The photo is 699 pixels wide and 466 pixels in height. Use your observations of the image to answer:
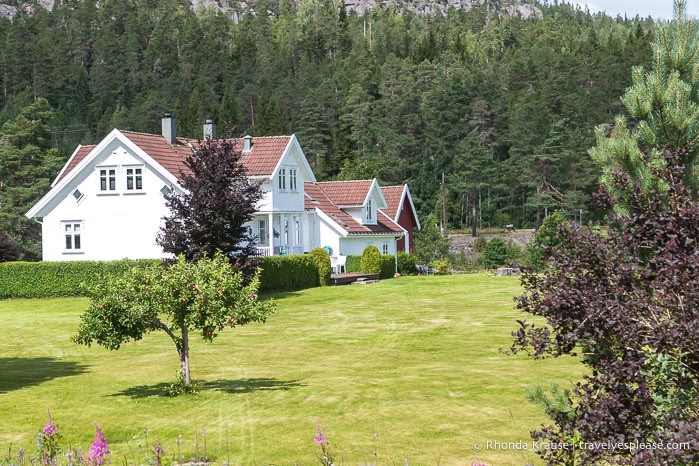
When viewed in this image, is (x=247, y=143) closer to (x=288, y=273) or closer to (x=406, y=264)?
(x=288, y=273)

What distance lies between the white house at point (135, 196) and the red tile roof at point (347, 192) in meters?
7.85

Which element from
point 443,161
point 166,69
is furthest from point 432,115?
point 166,69

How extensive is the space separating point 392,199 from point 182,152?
2158 cm

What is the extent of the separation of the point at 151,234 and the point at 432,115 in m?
70.7

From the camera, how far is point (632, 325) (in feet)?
22.3

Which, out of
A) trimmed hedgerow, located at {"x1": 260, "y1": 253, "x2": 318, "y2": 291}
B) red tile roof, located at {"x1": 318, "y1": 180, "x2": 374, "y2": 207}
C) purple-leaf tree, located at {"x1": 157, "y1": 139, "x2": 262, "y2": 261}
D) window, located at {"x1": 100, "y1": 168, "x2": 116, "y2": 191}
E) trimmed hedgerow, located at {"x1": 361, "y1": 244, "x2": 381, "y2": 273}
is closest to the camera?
purple-leaf tree, located at {"x1": 157, "y1": 139, "x2": 262, "y2": 261}

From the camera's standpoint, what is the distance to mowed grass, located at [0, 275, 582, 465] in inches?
495

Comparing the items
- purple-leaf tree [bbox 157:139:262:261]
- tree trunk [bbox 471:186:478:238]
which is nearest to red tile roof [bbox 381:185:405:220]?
tree trunk [bbox 471:186:478:238]

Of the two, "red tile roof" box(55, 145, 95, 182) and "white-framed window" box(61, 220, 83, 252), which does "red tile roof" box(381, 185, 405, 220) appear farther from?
"white-framed window" box(61, 220, 83, 252)

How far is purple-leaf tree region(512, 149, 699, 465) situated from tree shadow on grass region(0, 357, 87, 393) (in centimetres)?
1346

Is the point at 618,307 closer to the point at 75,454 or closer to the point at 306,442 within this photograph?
the point at 75,454

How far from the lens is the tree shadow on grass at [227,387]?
17.0 metres

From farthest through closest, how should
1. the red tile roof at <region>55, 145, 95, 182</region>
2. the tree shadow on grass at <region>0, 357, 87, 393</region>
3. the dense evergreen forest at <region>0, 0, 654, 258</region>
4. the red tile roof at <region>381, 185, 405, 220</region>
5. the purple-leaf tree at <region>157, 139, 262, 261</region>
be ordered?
the dense evergreen forest at <region>0, 0, 654, 258</region>, the red tile roof at <region>381, 185, 405, 220</region>, the red tile roof at <region>55, 145, 95, 182</region>, the purple-leaf tree at <region>157, 139, 262, 261</region>, the tree shadow on grass at <region>0, 357, 87, 393</region>

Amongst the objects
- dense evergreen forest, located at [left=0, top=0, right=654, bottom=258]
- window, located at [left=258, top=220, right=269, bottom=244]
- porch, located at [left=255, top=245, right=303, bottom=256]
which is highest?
dense evergreen forest, located at [left=0, top=0, right=654, bottom=258]
